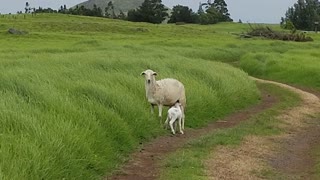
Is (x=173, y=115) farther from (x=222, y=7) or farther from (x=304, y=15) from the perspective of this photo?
(x=222, y=7)

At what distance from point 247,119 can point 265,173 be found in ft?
21.8

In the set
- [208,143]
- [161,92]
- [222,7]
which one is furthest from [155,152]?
[222,7]

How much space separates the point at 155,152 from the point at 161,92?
9.89 feet

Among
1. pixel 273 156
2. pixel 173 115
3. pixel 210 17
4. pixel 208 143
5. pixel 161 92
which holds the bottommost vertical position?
pixel 210 17

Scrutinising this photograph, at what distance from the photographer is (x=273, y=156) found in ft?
40.4

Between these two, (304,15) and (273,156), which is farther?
(304,15)

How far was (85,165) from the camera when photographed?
9.16m

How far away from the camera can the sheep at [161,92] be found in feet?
47.5

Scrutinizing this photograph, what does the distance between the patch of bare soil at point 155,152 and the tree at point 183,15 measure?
319 ft

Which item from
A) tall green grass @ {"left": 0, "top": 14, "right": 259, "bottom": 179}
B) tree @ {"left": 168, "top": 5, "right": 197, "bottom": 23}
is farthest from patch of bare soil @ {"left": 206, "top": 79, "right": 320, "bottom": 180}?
tree @ {"left": 168, "top": 5, "right": 197, "bottom": 23}

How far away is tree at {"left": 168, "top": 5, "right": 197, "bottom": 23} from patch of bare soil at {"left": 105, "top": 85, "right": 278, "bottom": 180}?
9716cm

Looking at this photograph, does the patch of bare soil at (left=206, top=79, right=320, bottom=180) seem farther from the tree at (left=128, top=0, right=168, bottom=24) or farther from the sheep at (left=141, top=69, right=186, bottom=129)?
the tree at (left=128, top=0, right=168, bottom=24)

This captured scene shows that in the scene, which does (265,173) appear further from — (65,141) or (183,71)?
(183,71)

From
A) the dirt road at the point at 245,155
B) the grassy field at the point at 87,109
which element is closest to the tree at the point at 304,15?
the grassy field at the point at 87,109
